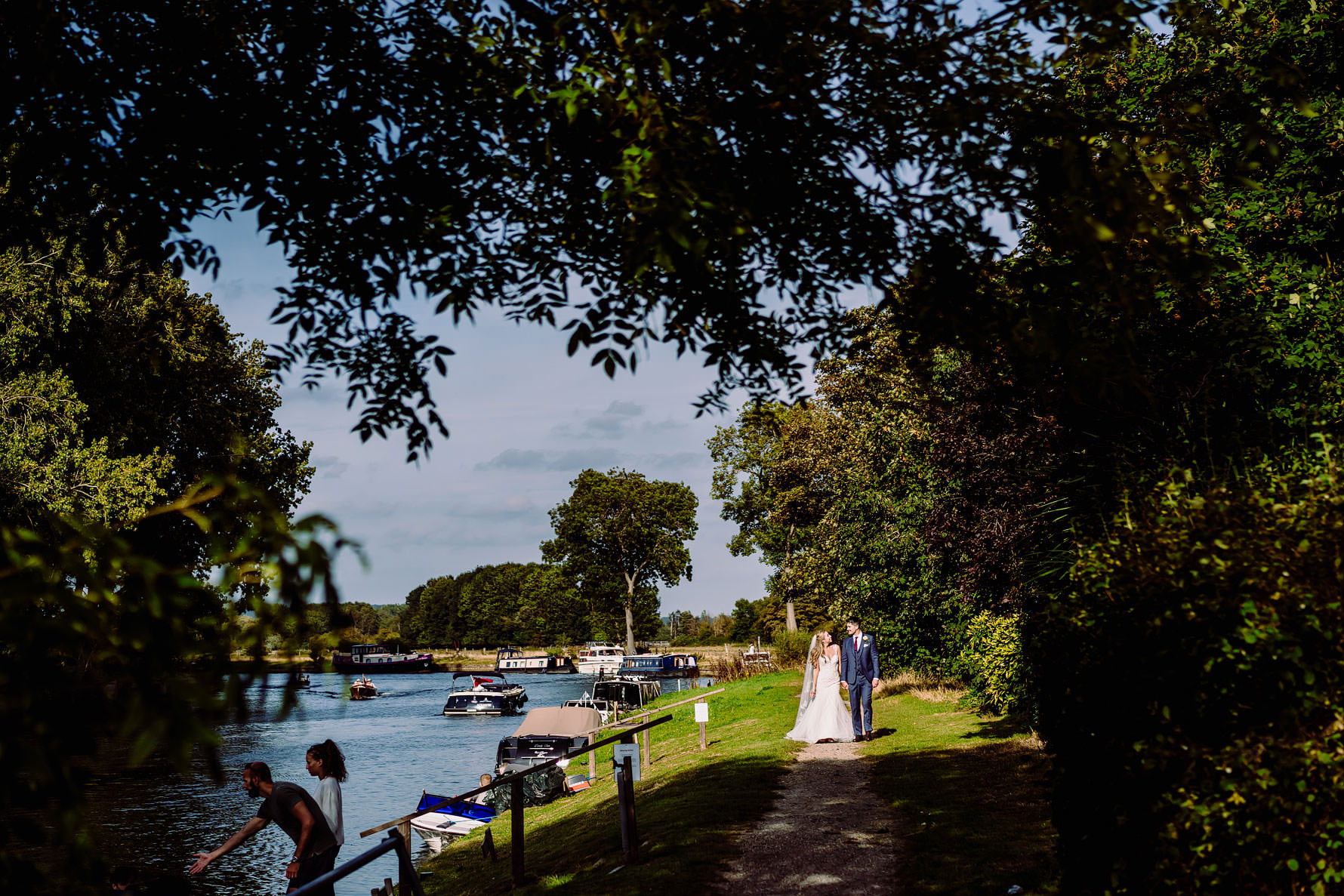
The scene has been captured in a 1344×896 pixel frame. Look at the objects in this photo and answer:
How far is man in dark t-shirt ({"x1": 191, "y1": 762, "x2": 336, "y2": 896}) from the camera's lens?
814 cm

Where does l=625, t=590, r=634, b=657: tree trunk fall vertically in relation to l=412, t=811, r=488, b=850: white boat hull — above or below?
above

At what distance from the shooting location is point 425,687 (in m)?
83.1

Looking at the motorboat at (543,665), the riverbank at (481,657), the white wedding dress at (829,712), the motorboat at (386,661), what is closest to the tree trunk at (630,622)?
the riverbank at (481,657)

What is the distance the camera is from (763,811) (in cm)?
1118

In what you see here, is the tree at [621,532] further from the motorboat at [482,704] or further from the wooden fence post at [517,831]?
the wooden fence post at [517,831]

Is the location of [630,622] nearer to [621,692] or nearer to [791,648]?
[621,692]

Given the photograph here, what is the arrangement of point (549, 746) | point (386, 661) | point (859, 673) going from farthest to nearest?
point (386, 661)
point (549, 746)
point (859, 673)

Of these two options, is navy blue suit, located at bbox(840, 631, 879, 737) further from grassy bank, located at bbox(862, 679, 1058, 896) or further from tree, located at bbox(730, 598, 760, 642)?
tree, located at bbox(730, 598, 760, 642)

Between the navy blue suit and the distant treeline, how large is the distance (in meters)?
76.9

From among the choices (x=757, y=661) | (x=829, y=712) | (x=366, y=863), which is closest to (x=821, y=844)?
(x=366, y=863)

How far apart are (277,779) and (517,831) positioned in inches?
1026

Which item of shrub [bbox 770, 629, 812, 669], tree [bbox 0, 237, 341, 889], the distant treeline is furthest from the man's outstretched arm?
the distant treeline

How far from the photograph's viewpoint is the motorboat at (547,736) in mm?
27219

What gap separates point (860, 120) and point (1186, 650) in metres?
3.38
